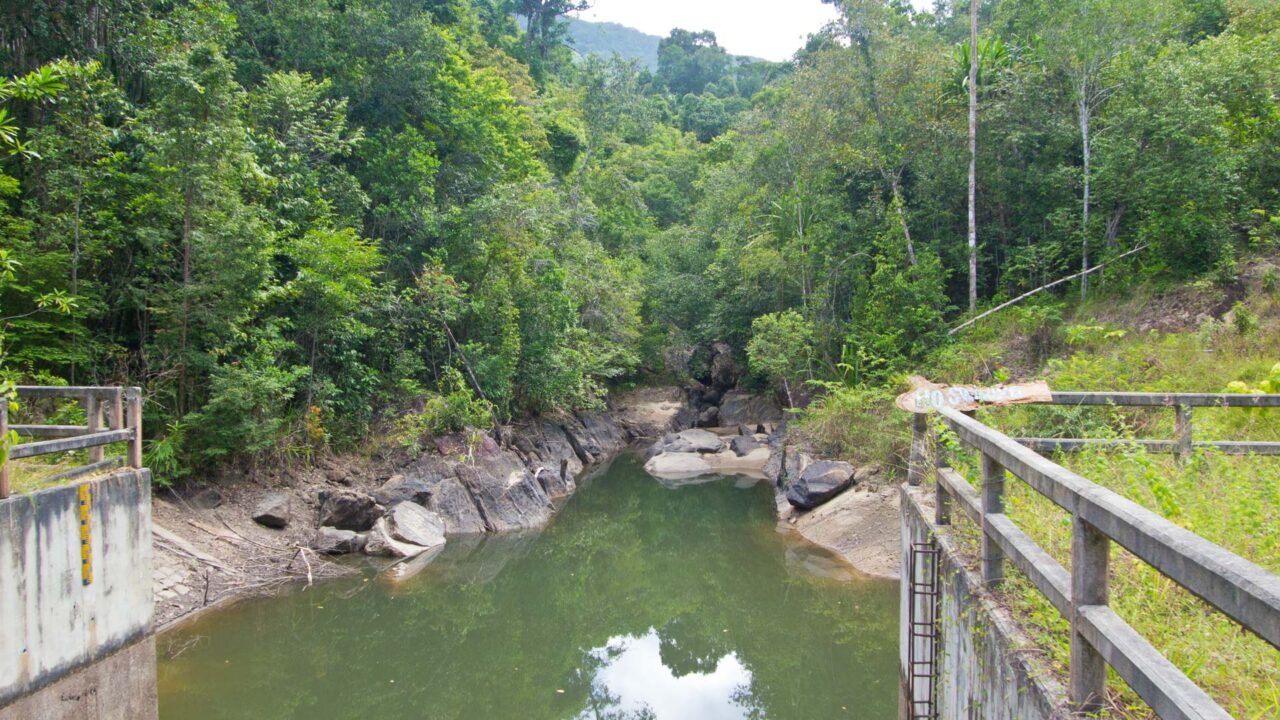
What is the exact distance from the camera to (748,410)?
27.2 m

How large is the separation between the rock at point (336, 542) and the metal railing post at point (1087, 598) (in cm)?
1219

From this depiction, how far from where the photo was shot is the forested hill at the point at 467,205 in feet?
37.5

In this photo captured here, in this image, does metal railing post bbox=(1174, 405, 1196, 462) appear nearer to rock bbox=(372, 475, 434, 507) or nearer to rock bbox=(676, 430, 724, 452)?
rock bbox=(372, 475, 434, 507)

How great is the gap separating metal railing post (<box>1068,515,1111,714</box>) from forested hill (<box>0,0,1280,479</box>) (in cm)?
591

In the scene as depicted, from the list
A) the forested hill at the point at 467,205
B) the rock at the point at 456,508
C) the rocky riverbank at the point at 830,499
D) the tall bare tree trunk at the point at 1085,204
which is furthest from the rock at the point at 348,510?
the tall bare tree trunk at the point at 1085,204

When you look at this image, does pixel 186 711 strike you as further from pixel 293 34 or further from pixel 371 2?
pixel 371 2

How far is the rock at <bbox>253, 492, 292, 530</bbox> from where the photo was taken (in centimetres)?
1225

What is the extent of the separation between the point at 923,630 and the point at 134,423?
7.24 metres

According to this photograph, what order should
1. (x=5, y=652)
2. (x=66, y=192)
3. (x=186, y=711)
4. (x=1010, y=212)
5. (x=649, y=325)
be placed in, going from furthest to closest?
(x=649, y=325)
(x=1010, y=212)
(x=66, y=192)
(x=186, y=711)
(x=5, y=652)

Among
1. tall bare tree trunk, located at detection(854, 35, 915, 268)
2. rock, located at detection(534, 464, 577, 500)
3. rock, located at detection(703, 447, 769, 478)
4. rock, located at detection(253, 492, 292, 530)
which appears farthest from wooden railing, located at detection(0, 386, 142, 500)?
rock, located at detection(703, 447, 769, 478)

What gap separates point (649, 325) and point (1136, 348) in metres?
19.6

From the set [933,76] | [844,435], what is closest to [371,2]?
[933,76]

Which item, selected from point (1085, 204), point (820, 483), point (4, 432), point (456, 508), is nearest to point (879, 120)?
point (1085, 204)

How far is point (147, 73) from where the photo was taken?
11.7 metres
